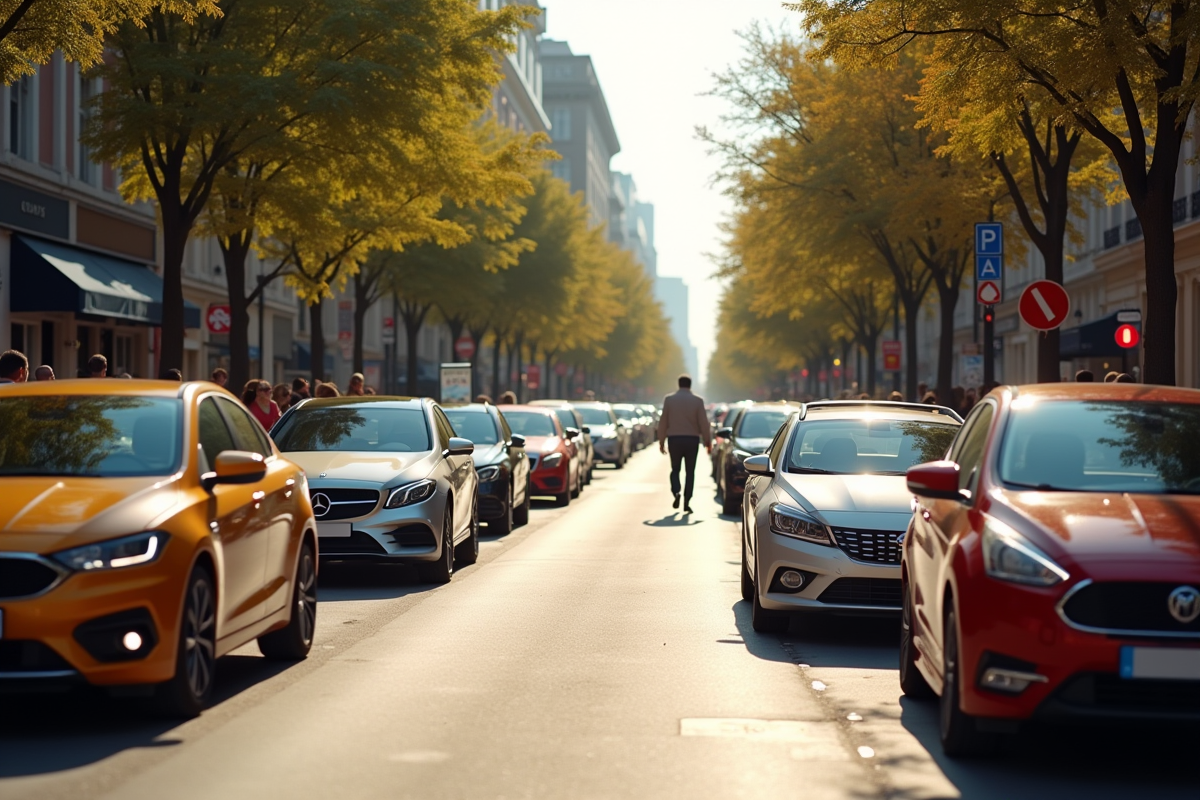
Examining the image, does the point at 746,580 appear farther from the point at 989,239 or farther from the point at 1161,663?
the point at 989,239

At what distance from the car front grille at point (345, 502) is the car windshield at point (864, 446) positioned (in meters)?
3.57

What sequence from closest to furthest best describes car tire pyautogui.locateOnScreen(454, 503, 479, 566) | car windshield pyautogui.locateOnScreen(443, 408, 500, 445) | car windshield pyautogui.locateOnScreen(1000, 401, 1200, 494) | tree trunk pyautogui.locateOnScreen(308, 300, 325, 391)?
1. car windshield pyautogui.locateOnScreen(1000, 401, 1200, 494)
2. car tire pyautogui.locateOnScreen(454, 503, 479, 566)
3. car windshield pyautogui.locateOnScreen(443, 408, 500, 445)
4. tree trunk pyautogui.locateOnScreen(308, 300, 325, 391)

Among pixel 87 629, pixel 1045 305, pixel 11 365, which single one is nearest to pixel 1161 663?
pixel 87 629

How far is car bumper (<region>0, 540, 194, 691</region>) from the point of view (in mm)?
6910

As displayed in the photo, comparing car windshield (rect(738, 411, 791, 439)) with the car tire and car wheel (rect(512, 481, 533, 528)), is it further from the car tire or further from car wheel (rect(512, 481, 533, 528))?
the car tire

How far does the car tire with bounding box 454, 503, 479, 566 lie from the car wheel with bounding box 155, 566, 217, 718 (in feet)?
26.7

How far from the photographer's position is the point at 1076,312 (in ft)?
176

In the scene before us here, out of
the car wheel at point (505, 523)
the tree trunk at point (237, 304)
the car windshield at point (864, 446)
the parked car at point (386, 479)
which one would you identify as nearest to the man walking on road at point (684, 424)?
the car wheel at point (505, 523)

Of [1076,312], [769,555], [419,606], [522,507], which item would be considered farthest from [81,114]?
[1076,312]

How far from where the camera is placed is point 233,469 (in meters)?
7.92

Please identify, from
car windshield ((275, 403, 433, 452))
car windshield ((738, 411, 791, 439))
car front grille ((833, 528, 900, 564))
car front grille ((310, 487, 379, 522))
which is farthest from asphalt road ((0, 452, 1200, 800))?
car windshield ((738, 411, 791, 439))

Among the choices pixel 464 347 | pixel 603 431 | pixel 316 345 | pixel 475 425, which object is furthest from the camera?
pixel 464 347

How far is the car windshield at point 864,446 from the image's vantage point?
39.7 ft

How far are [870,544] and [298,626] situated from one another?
355 centimetres
